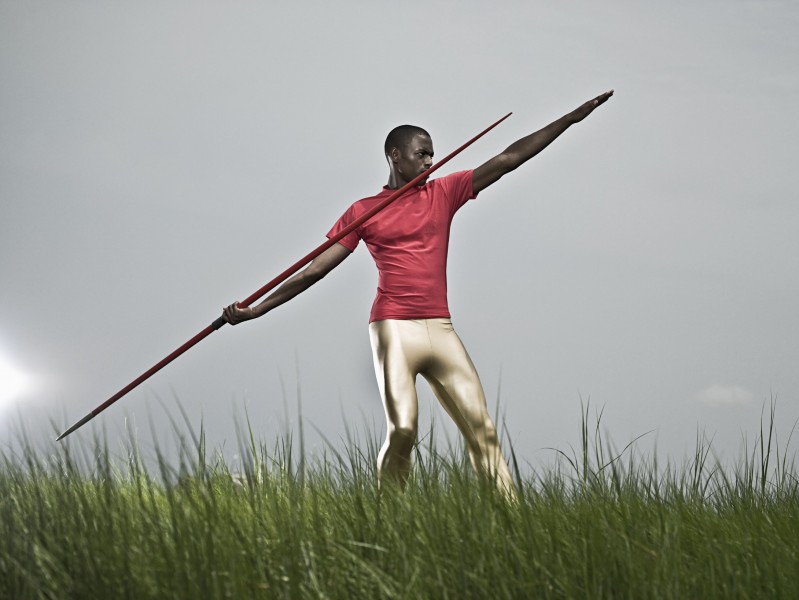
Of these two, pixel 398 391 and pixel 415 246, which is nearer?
pixel 398 391

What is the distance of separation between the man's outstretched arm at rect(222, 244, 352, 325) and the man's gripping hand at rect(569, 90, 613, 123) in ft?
4.57

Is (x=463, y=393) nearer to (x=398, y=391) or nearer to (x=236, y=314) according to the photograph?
(x=398, y=391)

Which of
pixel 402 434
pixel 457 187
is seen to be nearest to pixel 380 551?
pixel 402 434

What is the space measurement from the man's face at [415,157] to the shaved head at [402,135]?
0.02m

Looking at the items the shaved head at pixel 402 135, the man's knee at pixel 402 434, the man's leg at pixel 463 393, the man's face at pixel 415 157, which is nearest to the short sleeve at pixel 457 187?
the man's face at pixel 415 157

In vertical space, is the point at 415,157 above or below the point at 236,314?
above

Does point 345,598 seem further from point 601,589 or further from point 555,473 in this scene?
point 555,473

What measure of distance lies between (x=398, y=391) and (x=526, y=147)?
1420 millimetres

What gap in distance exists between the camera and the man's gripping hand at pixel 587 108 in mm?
5258

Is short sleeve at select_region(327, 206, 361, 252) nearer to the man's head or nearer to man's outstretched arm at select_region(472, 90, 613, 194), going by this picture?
the man's head

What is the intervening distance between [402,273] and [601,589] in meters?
2.26

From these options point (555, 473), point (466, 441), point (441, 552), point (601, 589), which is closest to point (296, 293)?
point (466, 441)

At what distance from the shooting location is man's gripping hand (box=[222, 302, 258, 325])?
17.7ft

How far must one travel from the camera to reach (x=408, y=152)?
5316 mm
